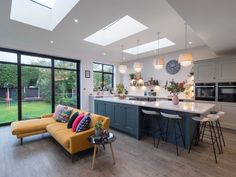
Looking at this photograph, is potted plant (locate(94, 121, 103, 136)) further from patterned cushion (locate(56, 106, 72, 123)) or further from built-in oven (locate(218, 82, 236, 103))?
built-in oven (locate(218, 82, 236, 103))

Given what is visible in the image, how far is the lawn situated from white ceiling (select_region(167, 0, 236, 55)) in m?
5.75

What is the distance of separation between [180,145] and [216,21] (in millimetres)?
2688

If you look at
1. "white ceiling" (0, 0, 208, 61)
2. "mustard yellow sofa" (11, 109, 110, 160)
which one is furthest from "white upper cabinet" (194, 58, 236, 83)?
"mustard yellow sofa" (11, 109, 110, 160)

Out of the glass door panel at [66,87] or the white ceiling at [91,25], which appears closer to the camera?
the white ceiling at [91,25]

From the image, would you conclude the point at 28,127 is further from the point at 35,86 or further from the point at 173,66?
the point at 173,66

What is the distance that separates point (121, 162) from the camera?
7.93 feet

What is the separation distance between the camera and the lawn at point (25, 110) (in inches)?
187

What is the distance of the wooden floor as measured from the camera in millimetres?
2111

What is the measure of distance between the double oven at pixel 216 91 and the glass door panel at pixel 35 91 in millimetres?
6007

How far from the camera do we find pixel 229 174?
2088mm

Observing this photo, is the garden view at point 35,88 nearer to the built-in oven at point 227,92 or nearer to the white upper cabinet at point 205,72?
the white upper cabinet at point 205,72

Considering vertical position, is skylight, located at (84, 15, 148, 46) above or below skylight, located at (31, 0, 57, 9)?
below

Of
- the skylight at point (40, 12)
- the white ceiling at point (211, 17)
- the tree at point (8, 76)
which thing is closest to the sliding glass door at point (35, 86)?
the tree at point (8, 76)

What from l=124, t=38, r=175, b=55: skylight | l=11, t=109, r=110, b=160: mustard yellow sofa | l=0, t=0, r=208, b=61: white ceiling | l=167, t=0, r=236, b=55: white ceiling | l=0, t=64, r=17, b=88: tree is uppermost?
l=124, t=38, r=175, b=55: skylight
